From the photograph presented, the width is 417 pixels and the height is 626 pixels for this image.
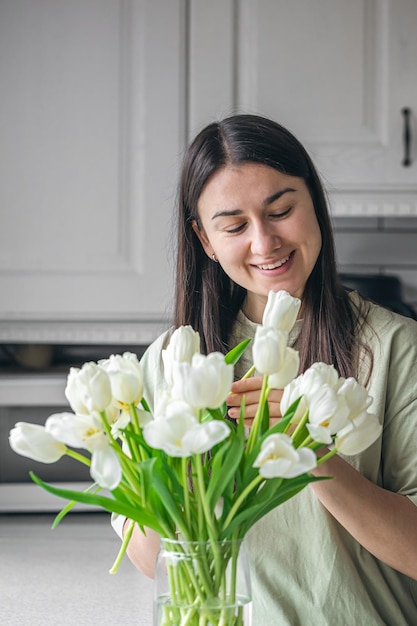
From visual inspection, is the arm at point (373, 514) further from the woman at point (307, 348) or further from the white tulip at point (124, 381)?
the white tulip at point (124, 381)

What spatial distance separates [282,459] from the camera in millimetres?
561

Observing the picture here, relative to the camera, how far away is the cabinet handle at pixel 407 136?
186 centimetres

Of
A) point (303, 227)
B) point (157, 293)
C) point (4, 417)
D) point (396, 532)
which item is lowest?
point (4, 417)

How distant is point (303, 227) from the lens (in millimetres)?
1036

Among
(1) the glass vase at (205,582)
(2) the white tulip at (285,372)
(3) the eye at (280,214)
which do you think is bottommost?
(1) the glass vase at (205,582)

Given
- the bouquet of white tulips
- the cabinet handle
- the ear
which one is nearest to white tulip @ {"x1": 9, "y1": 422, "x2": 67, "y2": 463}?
the bouquet of white tulips

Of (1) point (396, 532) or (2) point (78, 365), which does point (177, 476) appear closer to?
(1) point (396, 532)

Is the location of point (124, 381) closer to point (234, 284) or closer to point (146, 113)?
point (234, 284)

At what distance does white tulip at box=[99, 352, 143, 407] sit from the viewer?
23.9 inches

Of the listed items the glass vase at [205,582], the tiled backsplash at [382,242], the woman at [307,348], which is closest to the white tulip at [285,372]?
the glass vase at [205,582]

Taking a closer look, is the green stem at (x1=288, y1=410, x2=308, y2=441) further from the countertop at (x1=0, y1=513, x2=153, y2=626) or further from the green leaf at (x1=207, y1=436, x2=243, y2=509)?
the countertop at (x1=0, y1=513, x2=153, y2=626)

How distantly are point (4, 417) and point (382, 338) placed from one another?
117cm

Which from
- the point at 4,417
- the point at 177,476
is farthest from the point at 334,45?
the point at 177,476

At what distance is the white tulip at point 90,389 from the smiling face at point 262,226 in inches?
17.9
